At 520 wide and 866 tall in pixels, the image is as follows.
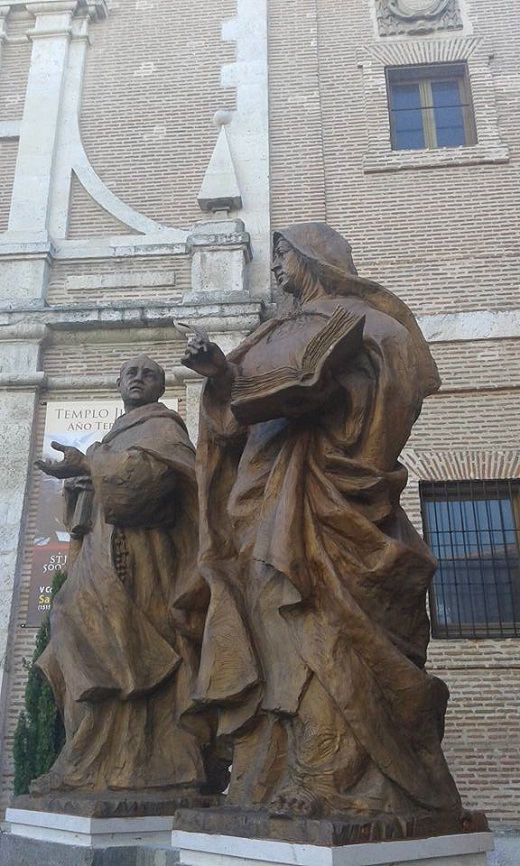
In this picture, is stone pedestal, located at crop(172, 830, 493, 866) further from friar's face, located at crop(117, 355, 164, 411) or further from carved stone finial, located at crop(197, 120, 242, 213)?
carved stone finial, located at crop(197, 120, 242, 213)

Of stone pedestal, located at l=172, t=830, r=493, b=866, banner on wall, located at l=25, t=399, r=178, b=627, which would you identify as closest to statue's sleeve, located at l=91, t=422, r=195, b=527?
stone pedestal, located at l=172, t=830, r=493, b=866

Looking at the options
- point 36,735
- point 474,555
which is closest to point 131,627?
point 36,735

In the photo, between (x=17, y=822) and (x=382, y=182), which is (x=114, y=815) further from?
(x=382, y=182)

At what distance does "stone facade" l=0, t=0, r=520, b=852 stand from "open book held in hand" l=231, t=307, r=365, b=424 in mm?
5553

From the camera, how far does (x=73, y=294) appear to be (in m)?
9.41

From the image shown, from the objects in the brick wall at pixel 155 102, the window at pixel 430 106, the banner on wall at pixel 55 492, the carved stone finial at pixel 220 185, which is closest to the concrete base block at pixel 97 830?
the banner on wall at pixel 55 492

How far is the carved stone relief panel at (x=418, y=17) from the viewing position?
36.0 ft

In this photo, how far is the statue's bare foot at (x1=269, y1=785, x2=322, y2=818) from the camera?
7.29ft

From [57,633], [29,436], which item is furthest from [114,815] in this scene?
[29,436]

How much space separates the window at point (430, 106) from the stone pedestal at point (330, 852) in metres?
9.32

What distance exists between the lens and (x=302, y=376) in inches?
106

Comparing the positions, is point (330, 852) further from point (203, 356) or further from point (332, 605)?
point (203, 356)

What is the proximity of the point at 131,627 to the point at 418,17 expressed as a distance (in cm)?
999

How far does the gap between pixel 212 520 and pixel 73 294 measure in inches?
271
